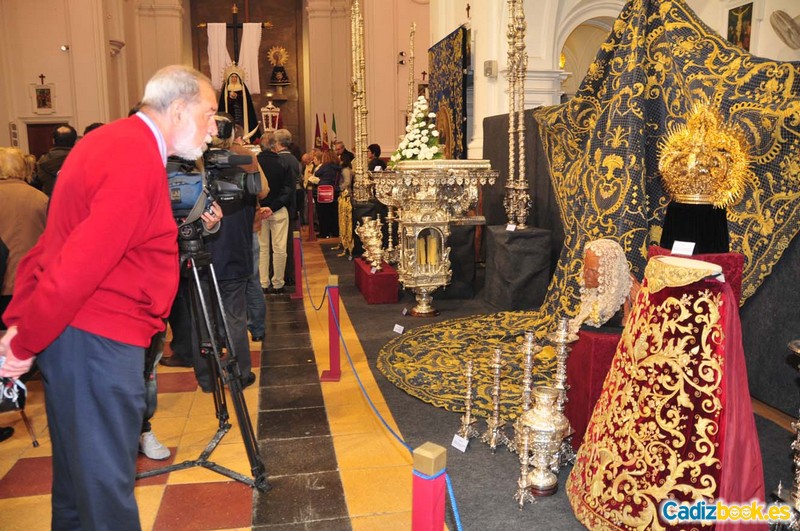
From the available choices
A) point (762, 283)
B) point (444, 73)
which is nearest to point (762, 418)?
point (762, 283)

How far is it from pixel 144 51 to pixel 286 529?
63.1 ft

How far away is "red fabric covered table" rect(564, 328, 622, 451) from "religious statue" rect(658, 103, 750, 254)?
0.55 m

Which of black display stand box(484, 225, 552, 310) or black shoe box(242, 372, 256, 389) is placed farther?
black display stand box(484, 225, 552, 310)

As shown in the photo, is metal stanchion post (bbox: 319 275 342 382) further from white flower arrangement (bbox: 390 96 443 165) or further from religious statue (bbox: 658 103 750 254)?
religious statue (bbox: 658 103 750 254)

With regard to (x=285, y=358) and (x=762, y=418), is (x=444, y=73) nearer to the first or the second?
(x=285, y=358)

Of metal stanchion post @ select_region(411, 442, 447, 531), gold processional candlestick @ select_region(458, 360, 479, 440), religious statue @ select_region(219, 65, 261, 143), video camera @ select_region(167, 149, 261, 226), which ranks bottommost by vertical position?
gold processional candlestick @ select_region(458, 360, 479, 440)

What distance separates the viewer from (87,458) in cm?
191

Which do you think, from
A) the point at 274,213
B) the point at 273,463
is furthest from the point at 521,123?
the point at 273,463

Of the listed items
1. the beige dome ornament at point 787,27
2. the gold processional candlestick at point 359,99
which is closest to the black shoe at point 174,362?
the gold processional candlestick at point 359,99

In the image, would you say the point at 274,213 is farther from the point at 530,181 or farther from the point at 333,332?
the point at 333,332

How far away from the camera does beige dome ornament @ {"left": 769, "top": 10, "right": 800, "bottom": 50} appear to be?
21.5 feet

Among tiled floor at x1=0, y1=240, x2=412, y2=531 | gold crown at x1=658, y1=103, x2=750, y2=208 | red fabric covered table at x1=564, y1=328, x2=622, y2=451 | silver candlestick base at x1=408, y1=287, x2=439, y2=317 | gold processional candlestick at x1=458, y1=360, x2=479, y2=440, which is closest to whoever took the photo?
gold crown at x1=658, y1=103, x2=750, y2=208

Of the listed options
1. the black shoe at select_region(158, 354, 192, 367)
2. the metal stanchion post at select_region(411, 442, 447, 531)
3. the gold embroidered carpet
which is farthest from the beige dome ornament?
the metal stanchion post at select_region(411, 442, 447, 531)

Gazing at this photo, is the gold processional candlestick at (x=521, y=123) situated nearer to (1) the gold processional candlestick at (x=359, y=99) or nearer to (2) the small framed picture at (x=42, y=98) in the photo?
(1) the gold processional candlestick at (x=359, y=99)
